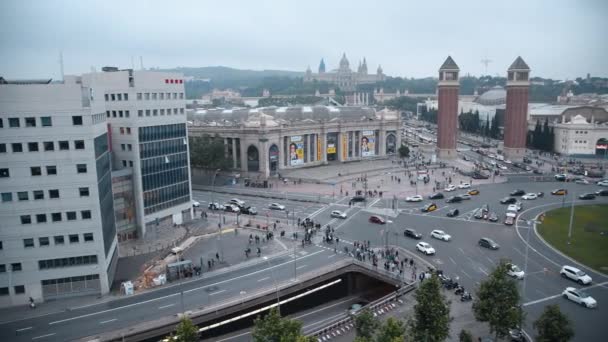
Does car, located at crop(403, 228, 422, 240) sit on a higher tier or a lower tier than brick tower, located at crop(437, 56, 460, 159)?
lower

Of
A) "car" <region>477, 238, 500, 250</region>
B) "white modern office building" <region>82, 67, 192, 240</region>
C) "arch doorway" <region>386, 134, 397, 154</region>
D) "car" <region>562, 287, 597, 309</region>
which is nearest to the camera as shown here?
"car" <region>562, 287, 597, 309</region>

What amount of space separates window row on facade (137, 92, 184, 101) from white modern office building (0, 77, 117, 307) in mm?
12645

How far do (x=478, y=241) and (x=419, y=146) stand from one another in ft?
279

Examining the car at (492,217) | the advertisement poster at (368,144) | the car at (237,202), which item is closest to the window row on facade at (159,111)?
the car at (237,202)

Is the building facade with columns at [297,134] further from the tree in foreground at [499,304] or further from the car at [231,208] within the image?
the tree in foreground at [499,304]

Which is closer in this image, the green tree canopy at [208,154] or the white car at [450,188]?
the white car at [450,188]

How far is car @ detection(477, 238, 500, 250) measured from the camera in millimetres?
53963

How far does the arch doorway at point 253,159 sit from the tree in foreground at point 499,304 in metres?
71.7

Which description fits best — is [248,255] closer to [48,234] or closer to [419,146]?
[48,234]

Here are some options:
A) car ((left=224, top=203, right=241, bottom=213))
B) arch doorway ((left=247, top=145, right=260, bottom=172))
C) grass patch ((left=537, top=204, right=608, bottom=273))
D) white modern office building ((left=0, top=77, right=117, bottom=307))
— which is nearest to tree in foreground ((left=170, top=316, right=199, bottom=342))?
white modern office building ((left=0, top=77, right=117, bottom=307))

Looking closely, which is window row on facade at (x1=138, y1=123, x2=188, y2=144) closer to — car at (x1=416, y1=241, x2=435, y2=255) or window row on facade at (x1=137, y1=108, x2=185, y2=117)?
window row on facade at (x1=137, y1=108, x2=185, y2=117)

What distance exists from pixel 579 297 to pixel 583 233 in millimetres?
21788

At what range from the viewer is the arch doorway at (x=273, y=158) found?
101244mm

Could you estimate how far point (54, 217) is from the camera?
4212 cm
